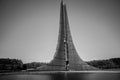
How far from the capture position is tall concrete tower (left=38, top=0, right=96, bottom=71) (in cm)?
2780

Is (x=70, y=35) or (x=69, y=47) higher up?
(x=70, y=35)

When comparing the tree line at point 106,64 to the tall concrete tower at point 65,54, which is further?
the tree line at point 106,64

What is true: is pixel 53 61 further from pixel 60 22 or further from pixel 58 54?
pixel 60 22

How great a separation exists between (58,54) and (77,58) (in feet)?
9.52

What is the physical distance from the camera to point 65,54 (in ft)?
95.6

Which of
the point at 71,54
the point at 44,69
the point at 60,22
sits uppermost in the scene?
the point at 60,22

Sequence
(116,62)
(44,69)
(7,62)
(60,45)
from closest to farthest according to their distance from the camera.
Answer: (44,69), (60,45), (7,62), (116,62)

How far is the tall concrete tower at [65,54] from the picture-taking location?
27.8 m

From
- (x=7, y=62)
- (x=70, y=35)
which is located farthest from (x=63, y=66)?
(x=7, y=62)

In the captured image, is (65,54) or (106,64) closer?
(65,54)

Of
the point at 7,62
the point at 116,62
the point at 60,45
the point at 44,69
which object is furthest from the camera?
the point at 116,62

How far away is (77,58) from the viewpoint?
2827cm

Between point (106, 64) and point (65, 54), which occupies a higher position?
point (65, 54)

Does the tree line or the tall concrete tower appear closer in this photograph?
the tall concrete tower
